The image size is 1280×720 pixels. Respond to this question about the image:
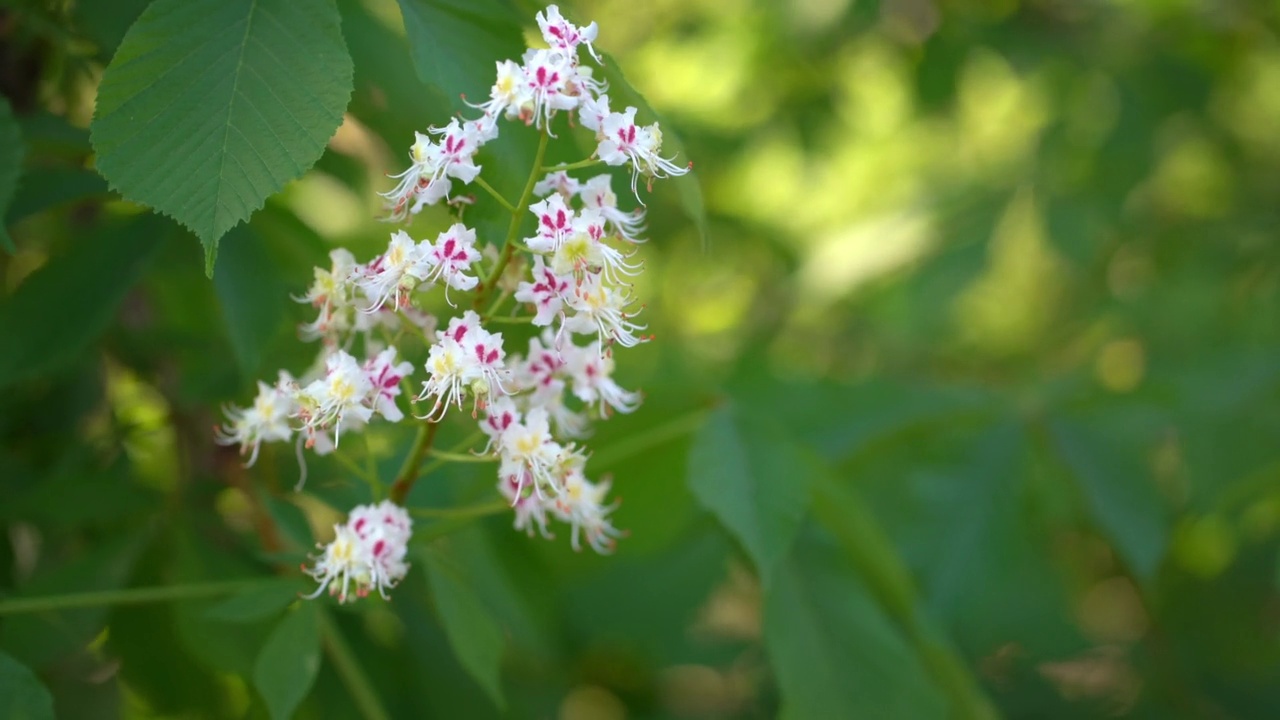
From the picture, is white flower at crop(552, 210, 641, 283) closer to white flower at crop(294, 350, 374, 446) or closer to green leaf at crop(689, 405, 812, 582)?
white flower at crop(294, 350, 374, 446)

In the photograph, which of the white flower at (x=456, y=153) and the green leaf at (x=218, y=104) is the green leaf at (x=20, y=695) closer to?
the green leaf at (x=218, y=104)

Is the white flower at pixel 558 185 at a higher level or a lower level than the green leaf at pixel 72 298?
higher

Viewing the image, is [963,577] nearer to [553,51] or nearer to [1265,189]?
[553,51]

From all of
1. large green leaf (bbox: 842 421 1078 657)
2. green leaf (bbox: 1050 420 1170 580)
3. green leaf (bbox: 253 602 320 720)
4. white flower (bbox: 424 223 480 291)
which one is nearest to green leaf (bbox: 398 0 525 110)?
white flower (bbox: 424 223 480 291)

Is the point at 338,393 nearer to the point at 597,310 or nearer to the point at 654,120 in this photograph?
the point at 597,310

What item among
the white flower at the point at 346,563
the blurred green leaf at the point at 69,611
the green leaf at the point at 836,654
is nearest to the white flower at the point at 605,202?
the white flower at the point at 346,563

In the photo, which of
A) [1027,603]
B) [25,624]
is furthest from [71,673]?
[1027,603]
